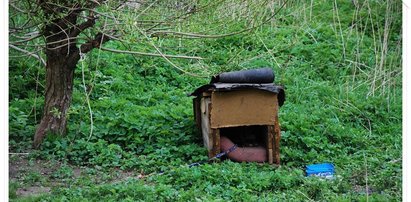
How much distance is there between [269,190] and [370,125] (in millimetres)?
2186

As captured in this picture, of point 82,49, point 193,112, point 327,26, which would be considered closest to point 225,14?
point 82,49

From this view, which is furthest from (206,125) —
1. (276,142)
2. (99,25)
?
(99,25)

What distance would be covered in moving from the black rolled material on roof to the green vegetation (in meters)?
0.14

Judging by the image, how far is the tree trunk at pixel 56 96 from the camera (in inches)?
237

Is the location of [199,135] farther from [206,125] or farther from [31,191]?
[31,191]

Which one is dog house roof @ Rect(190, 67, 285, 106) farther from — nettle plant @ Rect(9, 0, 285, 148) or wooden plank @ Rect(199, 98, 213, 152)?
nettle plant @ Rect(9, 0, 285, 148)

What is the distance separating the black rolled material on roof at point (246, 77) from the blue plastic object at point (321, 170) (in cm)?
79

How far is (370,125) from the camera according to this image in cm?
707

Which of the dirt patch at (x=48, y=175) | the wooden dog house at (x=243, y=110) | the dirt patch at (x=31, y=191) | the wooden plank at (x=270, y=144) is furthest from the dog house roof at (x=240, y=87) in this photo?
the dirt patch at (x=31, y=191)

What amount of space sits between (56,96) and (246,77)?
1528 mm

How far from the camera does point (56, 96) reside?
612 centimetres

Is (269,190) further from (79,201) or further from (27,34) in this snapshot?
(27,34)

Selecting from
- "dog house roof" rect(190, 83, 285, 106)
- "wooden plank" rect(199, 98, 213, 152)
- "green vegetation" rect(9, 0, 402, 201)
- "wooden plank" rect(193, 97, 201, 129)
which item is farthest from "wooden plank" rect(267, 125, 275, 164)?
"wooden plank" rect(193, 97, 201, 129)

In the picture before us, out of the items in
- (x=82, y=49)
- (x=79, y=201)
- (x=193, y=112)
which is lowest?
(x=79, y=201)
